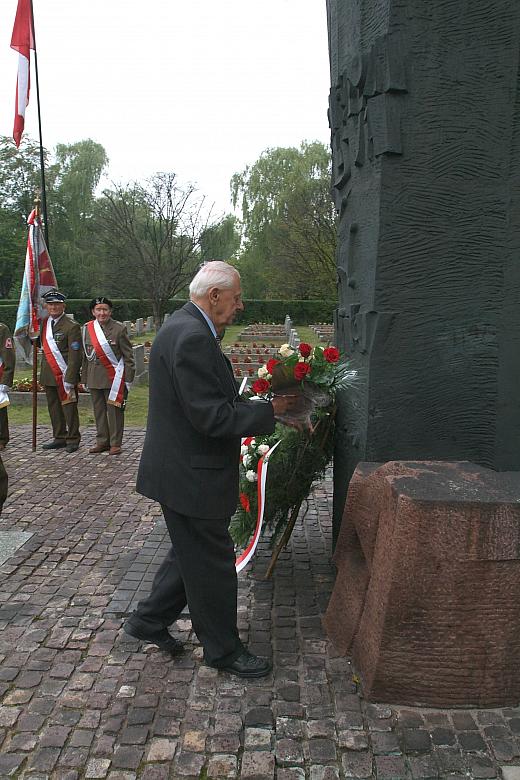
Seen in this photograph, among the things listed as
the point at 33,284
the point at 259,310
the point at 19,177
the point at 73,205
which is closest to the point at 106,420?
the point at 33,284

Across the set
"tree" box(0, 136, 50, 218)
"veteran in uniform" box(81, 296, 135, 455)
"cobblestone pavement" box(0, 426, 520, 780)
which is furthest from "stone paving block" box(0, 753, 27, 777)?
"tree" box(0, 136, 50, 218)

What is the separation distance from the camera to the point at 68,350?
8.02 meters

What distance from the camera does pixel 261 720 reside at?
2.79 meters

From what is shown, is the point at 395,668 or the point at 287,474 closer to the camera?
the point at 395,668

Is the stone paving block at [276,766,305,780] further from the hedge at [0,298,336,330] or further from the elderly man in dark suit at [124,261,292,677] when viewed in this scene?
the hedge at [0,298,336,330]

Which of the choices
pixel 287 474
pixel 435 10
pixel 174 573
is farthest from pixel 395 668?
pixel 435 10

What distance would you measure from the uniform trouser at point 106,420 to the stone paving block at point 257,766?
5.43 meters

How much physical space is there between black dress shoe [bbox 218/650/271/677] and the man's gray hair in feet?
5.71

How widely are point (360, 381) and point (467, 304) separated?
27.5 inches

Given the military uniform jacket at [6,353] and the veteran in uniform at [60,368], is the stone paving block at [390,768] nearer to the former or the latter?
the military uniform jacket at [6,353]

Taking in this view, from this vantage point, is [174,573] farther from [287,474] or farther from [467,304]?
[467,304]

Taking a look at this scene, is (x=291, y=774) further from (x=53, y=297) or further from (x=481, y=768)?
(x=53, y=297)

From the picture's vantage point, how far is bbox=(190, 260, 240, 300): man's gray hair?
2.90 meters

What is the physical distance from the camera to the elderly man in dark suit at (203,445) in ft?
9.05
